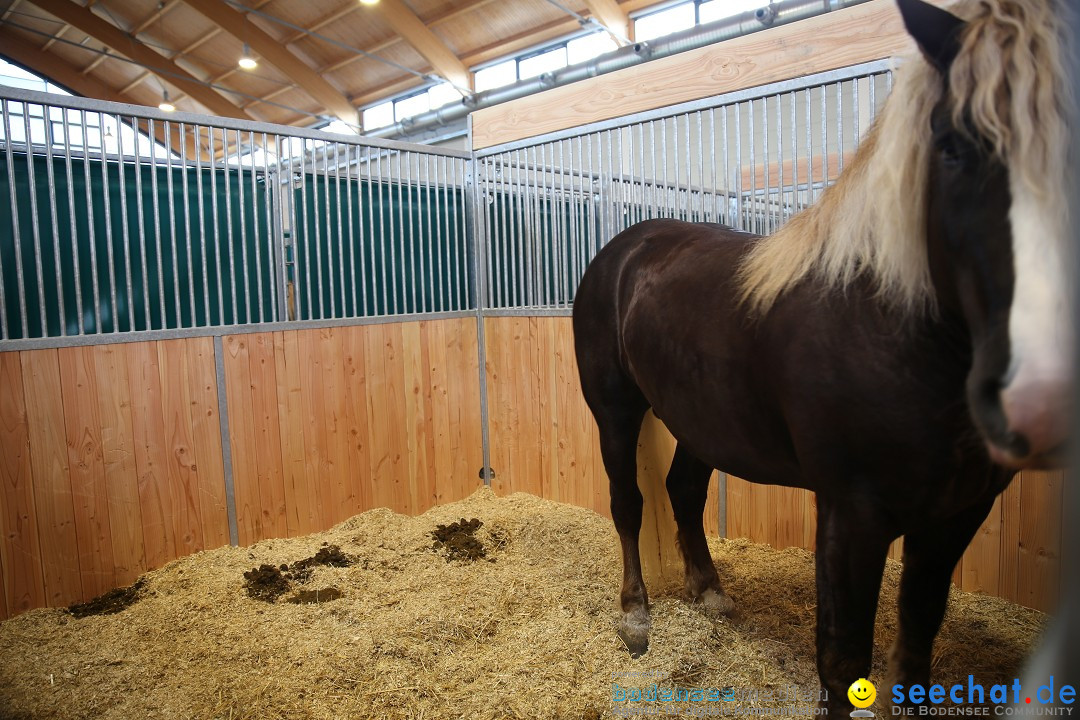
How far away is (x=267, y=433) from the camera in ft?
9.66

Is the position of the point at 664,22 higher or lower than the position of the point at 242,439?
higher

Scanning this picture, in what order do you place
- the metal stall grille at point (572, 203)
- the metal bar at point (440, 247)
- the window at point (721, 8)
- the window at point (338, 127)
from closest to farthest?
the metal stall grille at point (572, 203) < the metal bar at point (440, 247) < the window at point (721, 8) < the window at point (338, 127)

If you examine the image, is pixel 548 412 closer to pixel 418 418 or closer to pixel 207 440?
pixel 418 418

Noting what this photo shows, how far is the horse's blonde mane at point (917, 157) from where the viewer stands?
76 centimetres

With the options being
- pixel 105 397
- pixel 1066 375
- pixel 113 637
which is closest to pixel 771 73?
pixel 1066 375

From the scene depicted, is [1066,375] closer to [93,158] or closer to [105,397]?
[105,397]

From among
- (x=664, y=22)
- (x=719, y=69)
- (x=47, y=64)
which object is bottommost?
(x=719, y=69)

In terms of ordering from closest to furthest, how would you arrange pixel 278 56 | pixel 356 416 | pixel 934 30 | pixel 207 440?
pixel 934 30 → pixel 207 440 → pixel 356 416 → pixel 278 56

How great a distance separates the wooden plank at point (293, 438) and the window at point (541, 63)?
21.8 ft

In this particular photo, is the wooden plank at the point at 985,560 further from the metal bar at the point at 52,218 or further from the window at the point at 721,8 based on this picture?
the window at the point at 721,8

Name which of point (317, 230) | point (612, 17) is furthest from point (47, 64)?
point (317, 230)

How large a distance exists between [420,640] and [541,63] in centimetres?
839

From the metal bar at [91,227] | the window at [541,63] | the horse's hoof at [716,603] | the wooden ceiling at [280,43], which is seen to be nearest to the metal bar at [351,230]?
the metal bar at [91,227]

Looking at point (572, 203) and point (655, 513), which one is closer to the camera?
point (655, 513)
